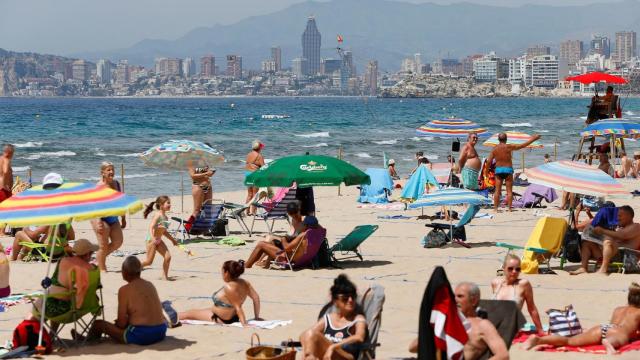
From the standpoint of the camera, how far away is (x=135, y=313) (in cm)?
884

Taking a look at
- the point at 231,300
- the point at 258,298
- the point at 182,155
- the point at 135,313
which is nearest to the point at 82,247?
the point at 135,313

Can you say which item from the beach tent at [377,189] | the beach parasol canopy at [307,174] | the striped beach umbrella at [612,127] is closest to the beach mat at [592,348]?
the beach parasol canopy at [307,174]

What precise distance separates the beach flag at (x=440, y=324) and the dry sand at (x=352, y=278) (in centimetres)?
142

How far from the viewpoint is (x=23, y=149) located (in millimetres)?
47750

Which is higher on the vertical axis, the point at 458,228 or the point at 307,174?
the point at 307,174

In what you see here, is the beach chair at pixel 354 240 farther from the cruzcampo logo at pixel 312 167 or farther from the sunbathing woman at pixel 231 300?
the sunbathing woman at pixel 231 300

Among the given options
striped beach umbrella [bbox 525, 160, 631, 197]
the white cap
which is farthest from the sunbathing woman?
striped beach umbrella [bbox 525, 160, 631, 197]

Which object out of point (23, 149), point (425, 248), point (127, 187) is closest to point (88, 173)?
point (127, 187)

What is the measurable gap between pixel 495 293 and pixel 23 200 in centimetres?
382

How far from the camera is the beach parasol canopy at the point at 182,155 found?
16562 mm

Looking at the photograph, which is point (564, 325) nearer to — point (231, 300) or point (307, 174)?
point (231, 300)

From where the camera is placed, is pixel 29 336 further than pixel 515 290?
No

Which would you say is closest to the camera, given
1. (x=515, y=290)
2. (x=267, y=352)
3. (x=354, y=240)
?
(x=267, y=352)

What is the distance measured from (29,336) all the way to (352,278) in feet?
14.4
